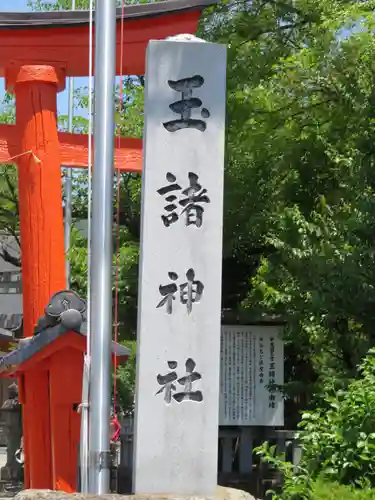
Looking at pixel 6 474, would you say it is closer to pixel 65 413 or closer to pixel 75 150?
pixel 65 413

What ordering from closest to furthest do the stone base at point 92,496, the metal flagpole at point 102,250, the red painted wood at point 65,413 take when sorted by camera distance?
the stone base at point 92,496, the metal flagpole at point 102,250, the red painted wood at point 65,413

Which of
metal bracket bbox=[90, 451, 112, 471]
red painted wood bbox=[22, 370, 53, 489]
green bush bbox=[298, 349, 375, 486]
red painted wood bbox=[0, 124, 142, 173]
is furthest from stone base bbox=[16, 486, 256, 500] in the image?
red painted wood bbox=[0, 124, 142, 173]

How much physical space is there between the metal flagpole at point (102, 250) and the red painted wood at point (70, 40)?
185 cm

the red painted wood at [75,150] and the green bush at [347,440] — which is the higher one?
the red painted wood at [75,150]

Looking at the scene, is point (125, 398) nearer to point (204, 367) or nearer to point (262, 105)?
point (262, 105)

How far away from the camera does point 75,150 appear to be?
8938 millimetres

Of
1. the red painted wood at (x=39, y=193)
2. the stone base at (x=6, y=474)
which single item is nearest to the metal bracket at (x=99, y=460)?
the red painted wood at (x=39, y=193)

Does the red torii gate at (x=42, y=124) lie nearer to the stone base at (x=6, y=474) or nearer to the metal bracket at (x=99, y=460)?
the metal bracket at (x=99, y=460)

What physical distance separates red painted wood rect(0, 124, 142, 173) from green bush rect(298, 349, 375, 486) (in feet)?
11.7

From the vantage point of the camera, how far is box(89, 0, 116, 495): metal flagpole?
6.05m

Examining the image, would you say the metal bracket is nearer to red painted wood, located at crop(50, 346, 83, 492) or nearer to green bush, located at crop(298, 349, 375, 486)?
green bush, located at crop(298, 349, 375, 486)

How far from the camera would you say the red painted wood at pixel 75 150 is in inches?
340

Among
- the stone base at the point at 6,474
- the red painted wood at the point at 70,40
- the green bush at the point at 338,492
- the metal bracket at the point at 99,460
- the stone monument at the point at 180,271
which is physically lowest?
the stone base at the point at 6,474

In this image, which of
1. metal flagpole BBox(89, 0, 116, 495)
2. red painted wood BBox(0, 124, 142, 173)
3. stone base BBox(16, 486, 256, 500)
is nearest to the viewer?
stone base BBox(16, 486, 256, 500)
